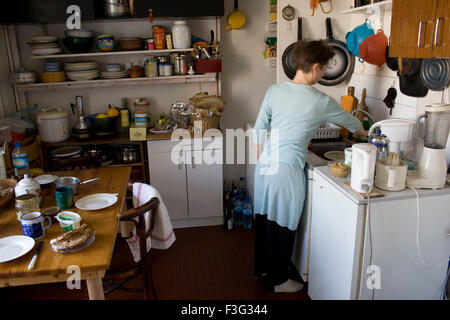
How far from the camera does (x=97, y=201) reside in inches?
83.0

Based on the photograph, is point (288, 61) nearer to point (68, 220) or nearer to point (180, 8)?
point (180, 8)

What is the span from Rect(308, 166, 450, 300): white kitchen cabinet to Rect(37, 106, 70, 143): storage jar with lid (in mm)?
2361

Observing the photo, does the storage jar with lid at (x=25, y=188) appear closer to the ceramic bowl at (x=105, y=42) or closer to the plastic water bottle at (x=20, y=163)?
the plastic water bottle at (x=20, y=163)

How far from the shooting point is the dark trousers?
7.83 ft

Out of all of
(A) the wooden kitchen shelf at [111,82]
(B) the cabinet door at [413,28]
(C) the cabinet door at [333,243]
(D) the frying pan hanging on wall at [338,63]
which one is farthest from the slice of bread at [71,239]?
(D) the frying pan hanging on wall at [338,63]

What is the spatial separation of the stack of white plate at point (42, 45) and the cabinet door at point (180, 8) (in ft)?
2.52

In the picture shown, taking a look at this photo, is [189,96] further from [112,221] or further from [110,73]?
[112,221]

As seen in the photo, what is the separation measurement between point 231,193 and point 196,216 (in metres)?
0.44

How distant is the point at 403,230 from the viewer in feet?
6.05

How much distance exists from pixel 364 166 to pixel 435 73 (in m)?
0.82

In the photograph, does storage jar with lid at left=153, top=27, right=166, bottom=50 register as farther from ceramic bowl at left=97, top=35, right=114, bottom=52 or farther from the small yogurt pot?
the small yogurt pot

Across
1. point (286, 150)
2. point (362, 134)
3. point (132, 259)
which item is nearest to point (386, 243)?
point (286, 150)

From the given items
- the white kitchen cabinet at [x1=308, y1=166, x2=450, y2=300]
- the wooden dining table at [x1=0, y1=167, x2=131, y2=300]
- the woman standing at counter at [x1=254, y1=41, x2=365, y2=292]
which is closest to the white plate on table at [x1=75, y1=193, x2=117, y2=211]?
the wooden dining table at [x1=0, y1=167, x2=131, y2=300]

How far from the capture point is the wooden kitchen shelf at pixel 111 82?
3217 millimetres
